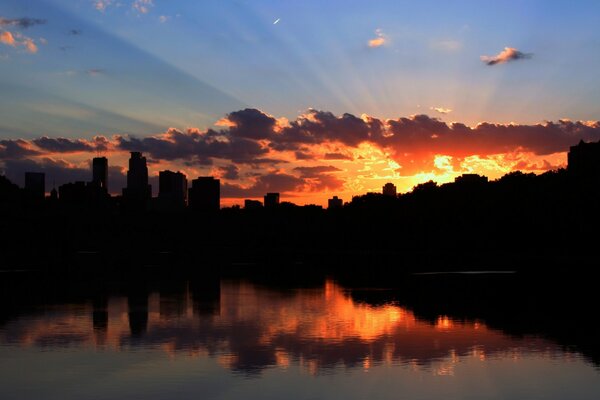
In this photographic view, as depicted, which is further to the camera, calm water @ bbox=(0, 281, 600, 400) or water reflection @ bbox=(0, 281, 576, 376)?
water reflection @ bbox=(0, 281, 576, 376)

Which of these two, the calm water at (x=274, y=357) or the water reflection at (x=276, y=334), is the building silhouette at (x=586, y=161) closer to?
the water reflection at (x=276, y=334)

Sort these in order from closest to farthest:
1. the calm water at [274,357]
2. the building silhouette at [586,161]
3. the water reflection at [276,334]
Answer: the calm water at [274,357], the water reflection at [276,334], the building silhouette at [586,161]

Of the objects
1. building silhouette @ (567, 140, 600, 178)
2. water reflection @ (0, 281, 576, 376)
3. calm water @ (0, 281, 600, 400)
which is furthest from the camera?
building silhouette @ (567, 140, 600, 178)

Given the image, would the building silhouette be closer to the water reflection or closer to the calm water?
the water reflection

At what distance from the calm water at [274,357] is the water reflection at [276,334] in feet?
0.23

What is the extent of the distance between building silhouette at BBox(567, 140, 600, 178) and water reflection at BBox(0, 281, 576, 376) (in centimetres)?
11073

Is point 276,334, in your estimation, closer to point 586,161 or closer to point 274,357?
point 274,357

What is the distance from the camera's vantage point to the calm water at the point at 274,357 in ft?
102

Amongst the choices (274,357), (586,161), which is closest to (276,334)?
(274,357)

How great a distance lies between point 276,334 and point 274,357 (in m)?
8.29

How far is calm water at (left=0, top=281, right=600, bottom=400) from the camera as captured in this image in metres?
31.2

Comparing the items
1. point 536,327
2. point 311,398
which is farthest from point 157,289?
point 311,398

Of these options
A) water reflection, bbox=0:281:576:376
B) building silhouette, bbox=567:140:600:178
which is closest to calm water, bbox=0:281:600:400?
water reflection, bbox=0:281:576:376

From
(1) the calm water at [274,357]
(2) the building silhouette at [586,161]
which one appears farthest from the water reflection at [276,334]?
(2) the building silhouette at [586,161]
